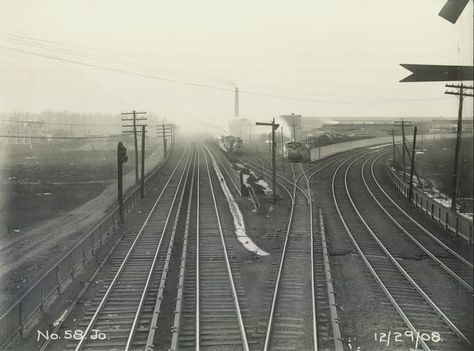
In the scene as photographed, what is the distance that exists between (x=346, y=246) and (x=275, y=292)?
645 cm

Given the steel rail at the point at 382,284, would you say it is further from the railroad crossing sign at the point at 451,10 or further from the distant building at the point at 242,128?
the distant building at the point at 242,128

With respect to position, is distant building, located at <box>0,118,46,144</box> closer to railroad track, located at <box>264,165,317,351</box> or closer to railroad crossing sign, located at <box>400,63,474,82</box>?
railroad track, located at <box>264,165,317,351</box>

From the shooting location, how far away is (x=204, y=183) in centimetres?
3619

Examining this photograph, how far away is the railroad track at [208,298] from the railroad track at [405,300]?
349cm

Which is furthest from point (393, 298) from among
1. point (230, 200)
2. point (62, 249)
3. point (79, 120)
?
point (79, 120)

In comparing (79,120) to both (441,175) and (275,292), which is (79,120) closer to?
(441,175)

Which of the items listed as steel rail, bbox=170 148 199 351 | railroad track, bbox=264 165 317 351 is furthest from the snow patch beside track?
steel rail, bbox=170 148 199 351

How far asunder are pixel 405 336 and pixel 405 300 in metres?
2.63

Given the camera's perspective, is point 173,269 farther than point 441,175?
No

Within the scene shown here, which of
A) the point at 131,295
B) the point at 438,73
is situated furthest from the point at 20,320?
the point at 438,73

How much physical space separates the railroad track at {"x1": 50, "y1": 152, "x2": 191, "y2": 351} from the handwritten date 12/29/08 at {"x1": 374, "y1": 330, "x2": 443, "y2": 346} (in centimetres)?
465

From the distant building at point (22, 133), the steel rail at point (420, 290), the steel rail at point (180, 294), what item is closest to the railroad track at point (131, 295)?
the steel rail at point (180, 294)

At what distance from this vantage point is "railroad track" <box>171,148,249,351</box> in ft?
31.0

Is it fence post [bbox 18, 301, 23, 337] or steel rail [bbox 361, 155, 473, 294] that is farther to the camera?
steel rail [bbox 361, 155, 473, 294]
